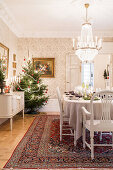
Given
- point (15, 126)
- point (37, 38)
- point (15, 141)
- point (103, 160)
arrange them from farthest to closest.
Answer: point (37, 38) → point (15, 126) → point (15, 141) → point (103, 160)

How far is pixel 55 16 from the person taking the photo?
5.39 meters

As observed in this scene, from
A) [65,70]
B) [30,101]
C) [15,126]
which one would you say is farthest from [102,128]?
[65,70]

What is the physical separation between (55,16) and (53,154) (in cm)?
416

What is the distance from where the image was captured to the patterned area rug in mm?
2447

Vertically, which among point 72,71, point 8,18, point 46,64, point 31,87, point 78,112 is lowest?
point 78,112

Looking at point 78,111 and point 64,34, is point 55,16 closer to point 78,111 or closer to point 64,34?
point 64,34

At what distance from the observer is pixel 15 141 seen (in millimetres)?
3465

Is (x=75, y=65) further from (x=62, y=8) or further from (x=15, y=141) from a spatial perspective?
(x=15, y=141)

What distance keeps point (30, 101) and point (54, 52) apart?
2381mm

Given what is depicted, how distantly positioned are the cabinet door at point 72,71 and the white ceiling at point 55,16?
994 millimetres

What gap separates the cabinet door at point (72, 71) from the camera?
7.29 m

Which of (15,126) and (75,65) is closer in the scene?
(15,126)

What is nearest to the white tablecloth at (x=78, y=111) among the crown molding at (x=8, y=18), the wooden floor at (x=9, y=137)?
the wooden floor at (x=9, y=137)

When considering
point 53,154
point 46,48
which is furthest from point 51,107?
point 53,154
